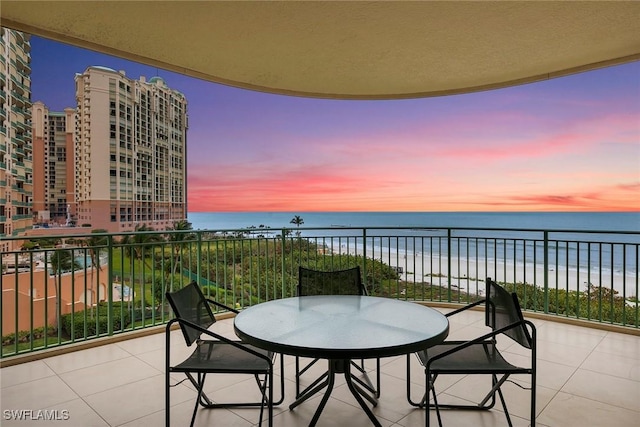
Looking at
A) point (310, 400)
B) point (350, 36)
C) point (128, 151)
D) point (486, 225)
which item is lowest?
point (310, 400)

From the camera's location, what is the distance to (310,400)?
97.5 inches

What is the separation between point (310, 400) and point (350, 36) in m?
2.83

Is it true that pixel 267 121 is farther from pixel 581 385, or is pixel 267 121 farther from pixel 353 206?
pixel 581 385

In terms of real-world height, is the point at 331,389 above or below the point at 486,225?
below

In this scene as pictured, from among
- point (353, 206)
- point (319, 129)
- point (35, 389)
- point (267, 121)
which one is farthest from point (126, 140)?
point (35, 389)

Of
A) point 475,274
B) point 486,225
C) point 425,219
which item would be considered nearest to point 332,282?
point 475,274

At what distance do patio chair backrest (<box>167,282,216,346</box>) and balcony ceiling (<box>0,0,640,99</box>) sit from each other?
1.98 meters

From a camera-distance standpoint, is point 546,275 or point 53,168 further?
point 53,168

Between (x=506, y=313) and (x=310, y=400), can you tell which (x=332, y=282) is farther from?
(x=506, y=313)

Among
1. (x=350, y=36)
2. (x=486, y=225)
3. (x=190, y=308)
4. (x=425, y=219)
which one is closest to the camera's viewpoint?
(x=190, y=308)

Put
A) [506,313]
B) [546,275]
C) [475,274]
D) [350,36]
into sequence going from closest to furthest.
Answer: [506,313] < [350,36] < [546,275] < [475,274]

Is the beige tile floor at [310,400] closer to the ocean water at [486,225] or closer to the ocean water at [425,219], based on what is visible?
the ocean water at [486,225]

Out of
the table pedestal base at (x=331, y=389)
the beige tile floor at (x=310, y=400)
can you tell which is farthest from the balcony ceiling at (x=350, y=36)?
the beige tile floor at (x=310, y=400)

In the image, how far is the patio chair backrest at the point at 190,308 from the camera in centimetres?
193
